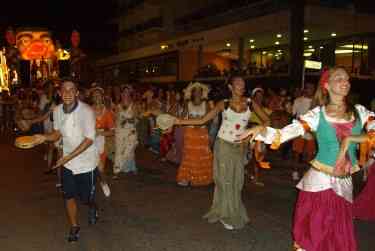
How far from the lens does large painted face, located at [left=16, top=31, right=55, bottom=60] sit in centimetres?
2277

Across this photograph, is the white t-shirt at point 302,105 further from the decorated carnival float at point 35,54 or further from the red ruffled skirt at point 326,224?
the decorated carnival float at point 35,54

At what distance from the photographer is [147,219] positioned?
6285 millimetres

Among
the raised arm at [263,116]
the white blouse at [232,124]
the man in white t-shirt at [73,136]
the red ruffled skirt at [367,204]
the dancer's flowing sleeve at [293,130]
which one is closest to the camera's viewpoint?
the dancer's flowing sleeve at [293,130]

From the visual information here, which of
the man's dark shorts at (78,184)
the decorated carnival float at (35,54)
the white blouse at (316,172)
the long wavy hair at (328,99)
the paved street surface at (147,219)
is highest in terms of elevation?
the decorated carnival float at (35,54)

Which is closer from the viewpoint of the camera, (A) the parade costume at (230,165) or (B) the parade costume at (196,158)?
(A) the parade costume at (230,165)

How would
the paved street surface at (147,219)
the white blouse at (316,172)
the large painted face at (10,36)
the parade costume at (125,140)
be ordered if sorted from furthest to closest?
the large painted face at (10,36), the parade costume at (125,140), the paved street surface at (147,219), the white blouse at (316,172)

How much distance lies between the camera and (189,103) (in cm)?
839

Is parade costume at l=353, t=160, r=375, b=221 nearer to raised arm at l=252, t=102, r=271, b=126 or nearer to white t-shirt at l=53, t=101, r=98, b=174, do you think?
raised arm at l=252, t=102, r=271, b=126

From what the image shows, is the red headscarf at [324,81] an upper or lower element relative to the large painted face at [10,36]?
lower

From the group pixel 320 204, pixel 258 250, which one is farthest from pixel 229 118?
pixel 320 204

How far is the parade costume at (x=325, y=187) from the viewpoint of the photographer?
363 centimetres

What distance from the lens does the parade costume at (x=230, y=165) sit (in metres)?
5.80

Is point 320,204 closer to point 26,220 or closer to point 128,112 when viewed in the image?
point 26,220

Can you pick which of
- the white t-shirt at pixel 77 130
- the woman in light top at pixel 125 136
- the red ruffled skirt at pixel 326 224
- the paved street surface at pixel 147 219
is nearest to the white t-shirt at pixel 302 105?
the paved street surface at pixel 147 219
